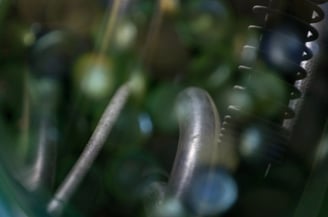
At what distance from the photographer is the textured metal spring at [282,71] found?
2.30ft

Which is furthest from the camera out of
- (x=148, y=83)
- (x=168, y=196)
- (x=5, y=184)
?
(x=148, y=83)

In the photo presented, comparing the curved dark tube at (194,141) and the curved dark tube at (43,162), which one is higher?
the curved dark tube at (194,141)

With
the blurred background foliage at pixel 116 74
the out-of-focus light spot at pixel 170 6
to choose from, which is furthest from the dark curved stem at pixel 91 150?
Answer: the out-of-focus light spot at pixel 170 6

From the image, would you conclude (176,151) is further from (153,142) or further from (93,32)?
(93,32)

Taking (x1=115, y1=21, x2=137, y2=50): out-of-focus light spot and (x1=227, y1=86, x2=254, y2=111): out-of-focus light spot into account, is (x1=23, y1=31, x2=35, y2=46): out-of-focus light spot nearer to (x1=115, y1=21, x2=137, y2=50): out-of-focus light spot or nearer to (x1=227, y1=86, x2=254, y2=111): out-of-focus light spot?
(x1=115, y1=21, x2=137, y2=50): out-of-focus light spot

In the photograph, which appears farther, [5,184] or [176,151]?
[176,151]

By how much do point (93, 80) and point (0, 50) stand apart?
11 centimetres

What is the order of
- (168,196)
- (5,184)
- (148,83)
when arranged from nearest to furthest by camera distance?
1. (5,184)
2. (168,196)
3. (148,83)

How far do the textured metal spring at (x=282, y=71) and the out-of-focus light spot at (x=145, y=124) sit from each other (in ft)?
0.28

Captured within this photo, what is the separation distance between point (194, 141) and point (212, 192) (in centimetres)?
6

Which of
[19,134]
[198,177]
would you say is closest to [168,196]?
[198,177]

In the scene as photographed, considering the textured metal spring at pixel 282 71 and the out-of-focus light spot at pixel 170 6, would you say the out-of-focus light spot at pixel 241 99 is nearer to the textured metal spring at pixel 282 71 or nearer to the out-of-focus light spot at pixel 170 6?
the textured metal spring at pixel 282 71

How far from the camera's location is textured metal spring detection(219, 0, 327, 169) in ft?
2.30

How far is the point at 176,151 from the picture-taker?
0.64 meters
